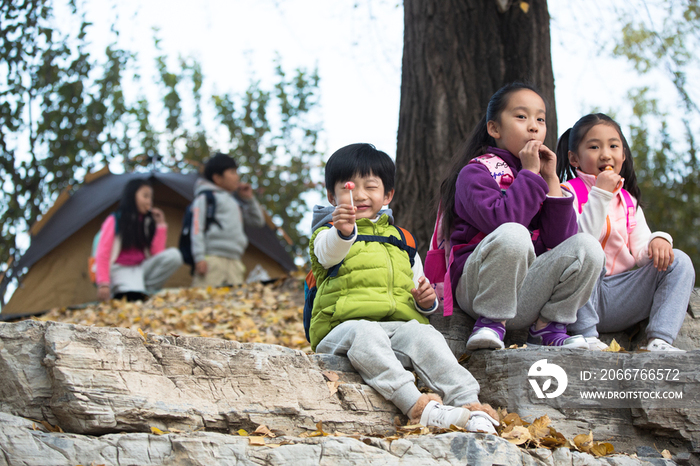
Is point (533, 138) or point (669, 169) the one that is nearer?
point (533, 138)

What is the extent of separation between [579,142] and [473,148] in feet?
1.88

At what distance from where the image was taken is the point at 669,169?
13711 mm

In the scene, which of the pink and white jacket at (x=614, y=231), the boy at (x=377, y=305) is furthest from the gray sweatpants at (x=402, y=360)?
the pink and white jacket at (x=614, y=231)

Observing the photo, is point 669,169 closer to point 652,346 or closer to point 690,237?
point 690,237

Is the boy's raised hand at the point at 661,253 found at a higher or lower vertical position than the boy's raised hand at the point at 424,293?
higher

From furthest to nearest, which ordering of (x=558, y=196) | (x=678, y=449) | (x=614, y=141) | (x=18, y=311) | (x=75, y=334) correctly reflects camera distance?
(x=18, y=311) < (x=614, y=141) < (x=558, y=196) < (x=678, y=449) < (x=75, y=334)

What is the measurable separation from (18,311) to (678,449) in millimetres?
7462

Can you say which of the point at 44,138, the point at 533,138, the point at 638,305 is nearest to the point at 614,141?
the point at 533,138

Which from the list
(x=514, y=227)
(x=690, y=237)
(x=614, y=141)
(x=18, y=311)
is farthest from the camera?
(x=690, y=237)

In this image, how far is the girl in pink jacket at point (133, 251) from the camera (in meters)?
7.54

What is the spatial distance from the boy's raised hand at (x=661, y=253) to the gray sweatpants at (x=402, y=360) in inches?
45.7

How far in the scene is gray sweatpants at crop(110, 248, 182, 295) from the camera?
764 centimetres

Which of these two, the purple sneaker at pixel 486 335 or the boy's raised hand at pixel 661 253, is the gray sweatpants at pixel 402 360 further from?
the boy's raised hand at pixel 661 253

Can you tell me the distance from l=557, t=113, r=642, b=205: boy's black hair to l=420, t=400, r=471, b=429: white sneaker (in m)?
1.78
